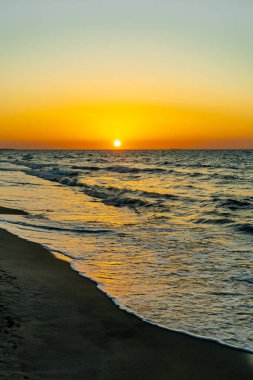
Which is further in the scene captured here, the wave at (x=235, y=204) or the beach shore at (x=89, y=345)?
the wave at (x=235, y=204)

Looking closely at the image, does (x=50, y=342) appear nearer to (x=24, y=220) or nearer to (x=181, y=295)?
(x=181, y=295)

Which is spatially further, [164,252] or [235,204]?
[235,204]

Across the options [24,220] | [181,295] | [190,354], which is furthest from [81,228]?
[190,354]

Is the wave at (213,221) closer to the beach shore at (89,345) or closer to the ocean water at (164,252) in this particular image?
the ocean water at (164,252)

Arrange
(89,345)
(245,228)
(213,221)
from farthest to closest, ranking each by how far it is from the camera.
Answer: (213,221) < (245,228) < (89,345)

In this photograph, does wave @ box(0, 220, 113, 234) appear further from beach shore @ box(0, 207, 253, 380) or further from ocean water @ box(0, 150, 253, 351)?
beach shore @ box(0, 207, 253, 380)

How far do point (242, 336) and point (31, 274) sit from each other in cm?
385

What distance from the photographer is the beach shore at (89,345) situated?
4250mm

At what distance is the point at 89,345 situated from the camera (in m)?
4.85

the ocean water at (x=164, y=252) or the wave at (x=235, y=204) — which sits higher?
the wave at (x=235, y=204)

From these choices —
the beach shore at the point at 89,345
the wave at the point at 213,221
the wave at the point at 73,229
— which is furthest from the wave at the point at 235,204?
the beach shore at the point at 89,345

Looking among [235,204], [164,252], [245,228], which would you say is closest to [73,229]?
[164,252]

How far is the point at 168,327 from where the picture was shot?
5602mm

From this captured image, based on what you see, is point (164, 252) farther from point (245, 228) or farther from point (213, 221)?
point (213, 221)
